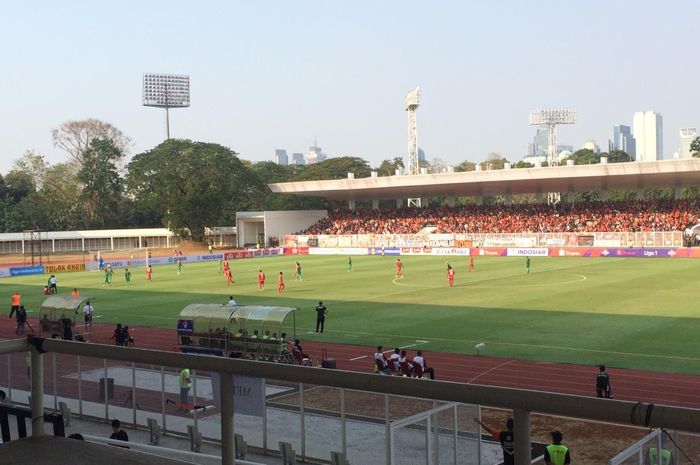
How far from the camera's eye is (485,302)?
3912 cm

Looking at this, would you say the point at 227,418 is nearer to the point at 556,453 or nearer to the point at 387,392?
the point at 387,392

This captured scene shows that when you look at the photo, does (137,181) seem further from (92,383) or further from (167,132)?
(92,383)

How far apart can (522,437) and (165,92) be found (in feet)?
546

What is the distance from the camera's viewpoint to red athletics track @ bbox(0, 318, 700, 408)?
2044 centimetres

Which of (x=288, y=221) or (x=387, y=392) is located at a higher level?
(x=288, y=221)

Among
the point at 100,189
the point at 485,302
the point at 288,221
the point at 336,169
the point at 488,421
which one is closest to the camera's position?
the point at 488,421

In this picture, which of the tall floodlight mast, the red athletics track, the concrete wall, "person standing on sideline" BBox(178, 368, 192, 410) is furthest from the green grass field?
the tall floodlight mast

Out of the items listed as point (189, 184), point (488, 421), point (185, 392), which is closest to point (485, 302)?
point (185, 392)

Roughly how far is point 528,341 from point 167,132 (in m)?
147

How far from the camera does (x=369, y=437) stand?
14.0 meters

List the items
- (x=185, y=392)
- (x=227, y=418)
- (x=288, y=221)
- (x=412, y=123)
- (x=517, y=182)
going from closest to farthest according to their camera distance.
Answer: (x=227, y=418), (x=185, y=392), (x=517, y=182), (x=288, y=221), (x=412, y=123)

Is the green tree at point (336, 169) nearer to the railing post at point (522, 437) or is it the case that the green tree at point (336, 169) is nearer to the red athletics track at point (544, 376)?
the red athletics track at point (544, 376)

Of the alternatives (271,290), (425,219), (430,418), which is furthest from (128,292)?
(425,219)

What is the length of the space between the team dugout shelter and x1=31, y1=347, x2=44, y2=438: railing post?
72.3 meters
